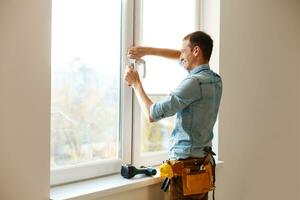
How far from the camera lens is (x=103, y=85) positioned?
2082 millimetres

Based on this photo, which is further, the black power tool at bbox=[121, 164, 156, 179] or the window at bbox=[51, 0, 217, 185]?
the black power tool at bbox=[121, 164, 156, 179]

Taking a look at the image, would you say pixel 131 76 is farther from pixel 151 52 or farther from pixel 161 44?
pixel 161 44

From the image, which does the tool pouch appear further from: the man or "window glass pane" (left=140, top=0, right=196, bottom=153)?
"window glass pane" (left=140, top=0, right=196, bottom=153)

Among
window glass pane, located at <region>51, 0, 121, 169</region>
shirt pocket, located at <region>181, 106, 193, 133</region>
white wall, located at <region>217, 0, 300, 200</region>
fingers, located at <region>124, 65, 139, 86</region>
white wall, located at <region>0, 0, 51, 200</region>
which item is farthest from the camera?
white wall, located at <region>217, 0, 300, 200</region>

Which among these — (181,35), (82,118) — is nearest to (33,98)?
(82,118)

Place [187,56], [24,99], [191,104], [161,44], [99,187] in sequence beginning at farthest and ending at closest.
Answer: [161,44]
[187,56]
[191,104]
[99,187]
[24,99]

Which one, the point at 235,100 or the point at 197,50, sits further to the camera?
the point at 235,100

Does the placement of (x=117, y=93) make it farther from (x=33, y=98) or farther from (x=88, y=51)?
(x=33, y=98)

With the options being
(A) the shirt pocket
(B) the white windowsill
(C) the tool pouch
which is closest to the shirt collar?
(A) the shirt pocket

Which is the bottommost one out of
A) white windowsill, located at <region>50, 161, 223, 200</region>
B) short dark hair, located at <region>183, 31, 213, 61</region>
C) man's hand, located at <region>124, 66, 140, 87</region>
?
white windowsill, located at <region>50, 161, 223, 200</region>

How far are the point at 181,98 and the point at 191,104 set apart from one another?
10 centimetres

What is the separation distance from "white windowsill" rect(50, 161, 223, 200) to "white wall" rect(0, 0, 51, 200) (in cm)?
15

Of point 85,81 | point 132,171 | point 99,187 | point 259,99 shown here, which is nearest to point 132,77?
point 85,81

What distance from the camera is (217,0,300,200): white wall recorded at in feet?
8.59
